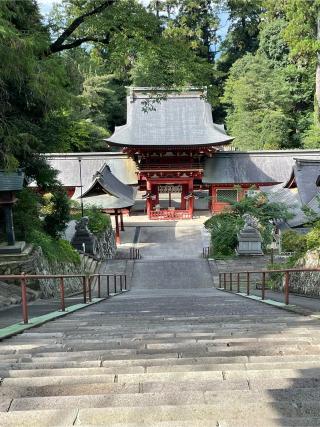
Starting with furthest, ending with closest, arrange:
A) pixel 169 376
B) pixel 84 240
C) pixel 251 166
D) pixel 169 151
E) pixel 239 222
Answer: pixel 251 166
pixel 169 151
pixel 239 222
pixel 84 240
pixel 169 376

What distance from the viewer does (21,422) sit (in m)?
2.12

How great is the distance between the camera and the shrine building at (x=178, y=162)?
26.6 meters

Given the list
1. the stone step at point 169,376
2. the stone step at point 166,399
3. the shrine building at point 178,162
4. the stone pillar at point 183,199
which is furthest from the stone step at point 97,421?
the stone pillar at point 183,199

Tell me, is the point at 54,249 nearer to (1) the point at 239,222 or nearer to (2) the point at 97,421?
(1) the point at 239,222

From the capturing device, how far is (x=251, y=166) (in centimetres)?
2905

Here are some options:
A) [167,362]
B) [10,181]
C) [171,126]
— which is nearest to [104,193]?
[171,126]

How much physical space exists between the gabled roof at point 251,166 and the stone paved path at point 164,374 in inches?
917

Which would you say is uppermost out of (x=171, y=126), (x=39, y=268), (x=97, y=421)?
(x=171, y=126)

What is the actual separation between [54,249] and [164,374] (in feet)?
32.3

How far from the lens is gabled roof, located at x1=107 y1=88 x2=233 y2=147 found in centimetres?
2672

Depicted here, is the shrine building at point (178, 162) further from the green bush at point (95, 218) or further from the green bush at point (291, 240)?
the green bush at point (291, 240)

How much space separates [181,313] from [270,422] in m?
4.45

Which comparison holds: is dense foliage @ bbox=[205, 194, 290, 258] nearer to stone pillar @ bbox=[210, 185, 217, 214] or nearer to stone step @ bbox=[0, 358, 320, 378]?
stone pillar @ bbox=[210, 185, 217, 214]

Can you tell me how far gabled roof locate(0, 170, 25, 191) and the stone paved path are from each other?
511 cm
